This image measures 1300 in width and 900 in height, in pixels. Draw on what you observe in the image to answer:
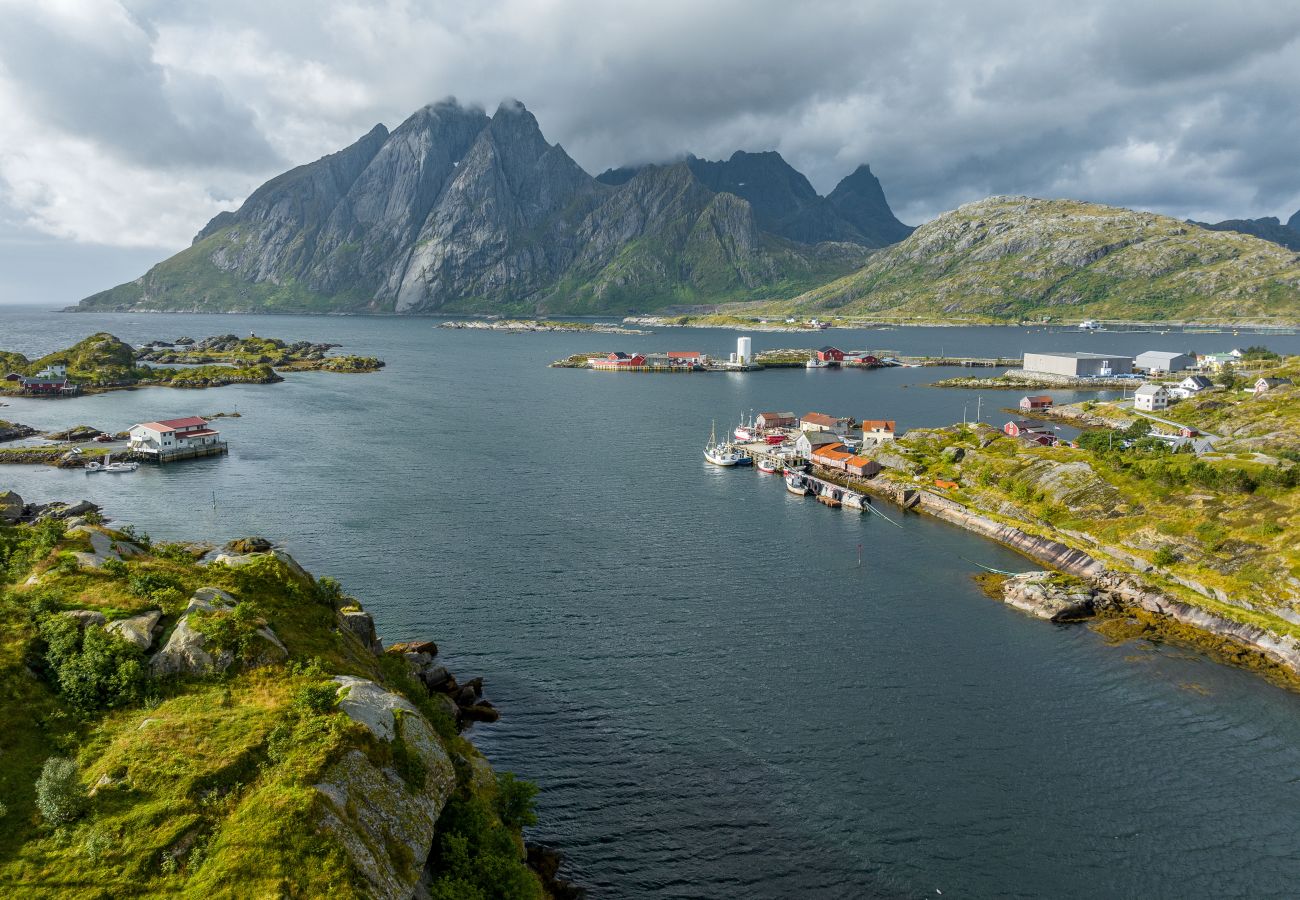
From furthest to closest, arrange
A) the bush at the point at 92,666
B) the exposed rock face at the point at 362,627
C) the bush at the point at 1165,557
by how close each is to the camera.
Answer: the bush at the point at 1165,557, the exposed rock face at the point at 362,627, the bush at the point at 92,666

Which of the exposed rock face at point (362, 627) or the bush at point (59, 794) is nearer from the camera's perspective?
the bush at point (59, 794)

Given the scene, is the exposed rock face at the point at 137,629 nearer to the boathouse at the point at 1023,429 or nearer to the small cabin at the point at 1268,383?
the boathouse at the point at 1023,429

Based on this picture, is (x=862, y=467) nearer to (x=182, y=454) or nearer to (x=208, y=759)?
(x=208, y=759)

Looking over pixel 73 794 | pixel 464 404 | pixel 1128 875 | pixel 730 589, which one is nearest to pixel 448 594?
pixel 730 589

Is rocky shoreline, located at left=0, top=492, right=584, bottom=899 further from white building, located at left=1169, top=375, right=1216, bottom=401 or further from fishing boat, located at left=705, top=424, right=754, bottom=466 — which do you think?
white building, located at left=1169, top=375, right=1216, bottom=401

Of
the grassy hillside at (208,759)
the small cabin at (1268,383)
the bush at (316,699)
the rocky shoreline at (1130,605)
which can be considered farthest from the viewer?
the small cabin at (1268,383)

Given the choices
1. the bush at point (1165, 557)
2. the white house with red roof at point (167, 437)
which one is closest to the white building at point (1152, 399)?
the bush at point (1165, 557)

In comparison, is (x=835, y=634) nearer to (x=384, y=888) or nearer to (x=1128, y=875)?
(x=1128, y=875)
